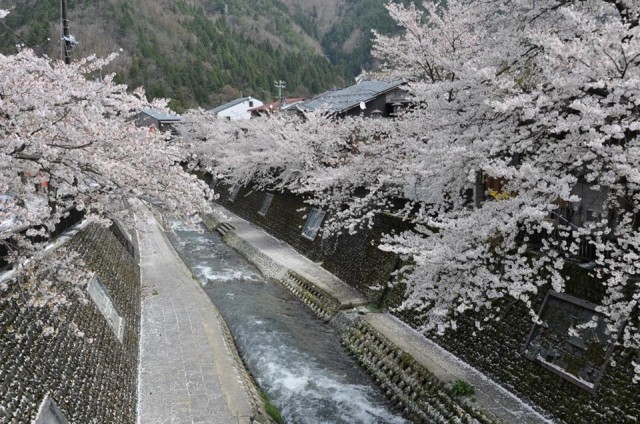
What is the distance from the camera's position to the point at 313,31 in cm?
16200

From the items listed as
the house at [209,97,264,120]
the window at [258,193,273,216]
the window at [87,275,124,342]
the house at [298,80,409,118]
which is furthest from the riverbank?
the house at [209,97,264,120]

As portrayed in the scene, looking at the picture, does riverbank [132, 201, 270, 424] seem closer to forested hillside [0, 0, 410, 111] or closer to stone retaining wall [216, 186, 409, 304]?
stone retaining wall [216, 186, 409, 304]

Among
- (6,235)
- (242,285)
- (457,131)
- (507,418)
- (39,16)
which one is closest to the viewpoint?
(6,235)

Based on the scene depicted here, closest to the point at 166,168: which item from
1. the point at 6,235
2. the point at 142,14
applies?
the point at 6,235

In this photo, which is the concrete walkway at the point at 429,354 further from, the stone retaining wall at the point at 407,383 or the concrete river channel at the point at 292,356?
the concrete river channel at the point at 292,356

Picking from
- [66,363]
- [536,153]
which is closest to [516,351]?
[536,153]

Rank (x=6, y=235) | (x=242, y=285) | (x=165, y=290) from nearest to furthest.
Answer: (x=6, y=235) → (x=165, y=290) → (x=242, y=285)

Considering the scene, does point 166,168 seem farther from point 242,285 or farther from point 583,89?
point 242,285

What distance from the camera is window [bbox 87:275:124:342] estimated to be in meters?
10.9

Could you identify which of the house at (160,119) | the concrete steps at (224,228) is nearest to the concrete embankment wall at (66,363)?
the concrete steps at (224,228)

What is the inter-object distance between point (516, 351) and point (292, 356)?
5649mm

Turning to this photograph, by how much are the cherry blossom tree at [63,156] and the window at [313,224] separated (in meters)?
11.7

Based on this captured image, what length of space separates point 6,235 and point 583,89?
873 cm

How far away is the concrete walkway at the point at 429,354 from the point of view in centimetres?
879
